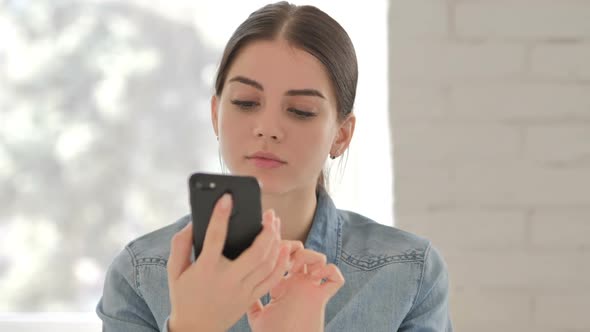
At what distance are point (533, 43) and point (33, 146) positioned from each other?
1.24 m

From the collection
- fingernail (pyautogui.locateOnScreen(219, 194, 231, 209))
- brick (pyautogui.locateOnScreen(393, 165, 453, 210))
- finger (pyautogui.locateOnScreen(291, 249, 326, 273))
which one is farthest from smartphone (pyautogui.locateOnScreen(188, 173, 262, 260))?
brick (pyautogui.locateOnScreen(393, 165, 453, 210))

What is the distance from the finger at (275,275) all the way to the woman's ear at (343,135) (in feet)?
1.47

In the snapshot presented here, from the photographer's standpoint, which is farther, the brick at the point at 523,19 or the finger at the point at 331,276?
the brick at the point at 523,19

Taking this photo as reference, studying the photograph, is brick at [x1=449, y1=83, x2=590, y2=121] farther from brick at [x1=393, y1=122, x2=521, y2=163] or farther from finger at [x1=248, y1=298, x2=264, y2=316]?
finger at [x1=248, y1=298, x2=264, y2=316]

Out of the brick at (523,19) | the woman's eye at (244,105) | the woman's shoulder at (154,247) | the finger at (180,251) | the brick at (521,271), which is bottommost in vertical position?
the brick at (521,271)

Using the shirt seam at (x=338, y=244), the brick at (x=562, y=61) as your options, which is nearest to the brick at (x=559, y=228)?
the brick at (x=562, y=61)

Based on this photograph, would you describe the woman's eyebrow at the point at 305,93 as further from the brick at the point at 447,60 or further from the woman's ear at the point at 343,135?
the brick at the point at 447,60

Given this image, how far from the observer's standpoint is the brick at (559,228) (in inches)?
70.6

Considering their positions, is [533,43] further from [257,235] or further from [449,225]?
[257,235]

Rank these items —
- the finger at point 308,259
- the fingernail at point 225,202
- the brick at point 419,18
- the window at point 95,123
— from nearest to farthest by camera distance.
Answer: the fingernail at point 225,202 < the finger at point 308,259 < the brick at point 419,18 < the window at point 95,123

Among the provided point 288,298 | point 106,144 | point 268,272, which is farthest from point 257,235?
point 106,144

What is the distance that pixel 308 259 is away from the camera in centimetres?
109

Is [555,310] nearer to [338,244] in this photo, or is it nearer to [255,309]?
[338,244]

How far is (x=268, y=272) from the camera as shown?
0.98 m
